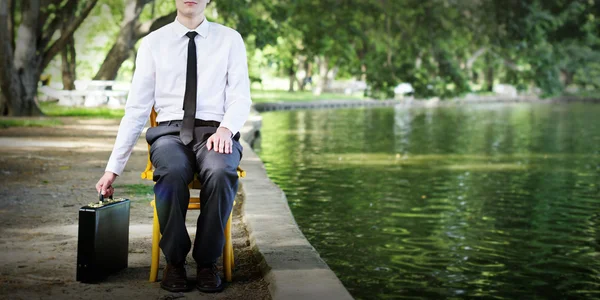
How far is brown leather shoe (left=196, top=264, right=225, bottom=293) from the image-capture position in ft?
18.2

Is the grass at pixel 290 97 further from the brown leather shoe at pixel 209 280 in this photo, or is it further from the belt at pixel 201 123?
the brown leather shoe at pixel 209 280

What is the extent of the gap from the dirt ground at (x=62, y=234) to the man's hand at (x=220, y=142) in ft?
2.66

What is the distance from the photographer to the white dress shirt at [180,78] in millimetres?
5816

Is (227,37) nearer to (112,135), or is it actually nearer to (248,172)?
(248,172)

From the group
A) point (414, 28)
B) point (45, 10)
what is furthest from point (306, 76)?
point (45, 10)

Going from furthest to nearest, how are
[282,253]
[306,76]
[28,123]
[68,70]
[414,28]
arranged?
1. [306,76]
2. [68,70]
3. [414,28]
4. [28,123]
5. [282,253]

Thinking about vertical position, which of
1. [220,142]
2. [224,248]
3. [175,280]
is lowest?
[175,280]

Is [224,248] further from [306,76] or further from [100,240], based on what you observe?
[306,76]

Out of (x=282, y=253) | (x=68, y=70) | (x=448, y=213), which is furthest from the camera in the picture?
(x=68, y=70)

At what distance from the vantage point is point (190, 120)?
5.75 m

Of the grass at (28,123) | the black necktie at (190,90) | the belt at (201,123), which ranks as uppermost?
the black necktie at (190,90)

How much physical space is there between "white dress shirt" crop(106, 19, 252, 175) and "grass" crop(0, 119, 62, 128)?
1707 cm

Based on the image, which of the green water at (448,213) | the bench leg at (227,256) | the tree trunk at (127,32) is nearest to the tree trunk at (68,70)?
the tree trunk at (127,32)

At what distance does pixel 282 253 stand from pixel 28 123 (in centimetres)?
1761
